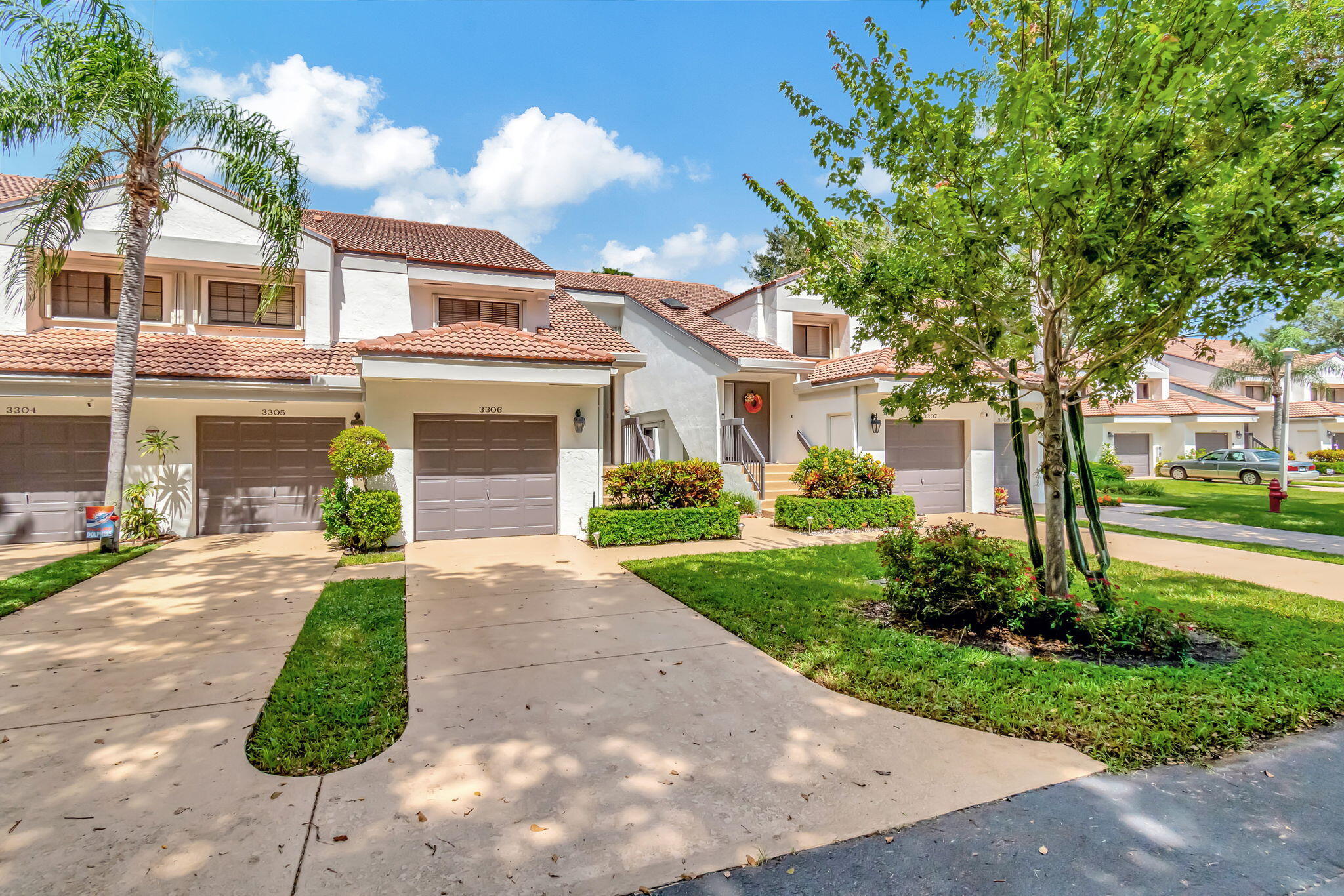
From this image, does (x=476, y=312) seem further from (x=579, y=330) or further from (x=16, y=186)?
(x=16, y=186)

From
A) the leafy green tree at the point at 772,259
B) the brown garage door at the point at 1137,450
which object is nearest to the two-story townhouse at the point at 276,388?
the leafy green tree at the point at 772,259

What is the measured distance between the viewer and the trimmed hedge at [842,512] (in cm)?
1295

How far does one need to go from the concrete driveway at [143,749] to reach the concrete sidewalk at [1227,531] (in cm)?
1443

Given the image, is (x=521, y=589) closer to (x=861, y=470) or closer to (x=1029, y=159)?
(x=1029, y=159)

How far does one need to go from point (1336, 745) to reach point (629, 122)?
Result: 16009 millimetres

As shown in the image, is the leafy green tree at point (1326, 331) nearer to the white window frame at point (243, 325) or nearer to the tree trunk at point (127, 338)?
the white window frame at point (243, 325)

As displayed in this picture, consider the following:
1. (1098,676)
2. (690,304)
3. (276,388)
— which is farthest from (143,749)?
(690,304)

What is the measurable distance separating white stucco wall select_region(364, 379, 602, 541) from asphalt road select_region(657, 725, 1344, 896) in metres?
9.75

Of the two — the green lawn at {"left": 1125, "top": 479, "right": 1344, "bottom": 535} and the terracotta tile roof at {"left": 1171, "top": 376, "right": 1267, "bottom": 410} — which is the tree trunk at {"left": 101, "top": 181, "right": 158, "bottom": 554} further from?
the terracotta tile roof at {"left": 1171, "top": 376, "right": 1267, "bottom": 410}

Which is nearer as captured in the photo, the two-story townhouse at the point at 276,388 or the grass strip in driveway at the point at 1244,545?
the grass strip in driveway at the point at 1244,545

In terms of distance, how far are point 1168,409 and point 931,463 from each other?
24078mm

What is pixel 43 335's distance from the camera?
39.9 feet

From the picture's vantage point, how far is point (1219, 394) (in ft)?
121

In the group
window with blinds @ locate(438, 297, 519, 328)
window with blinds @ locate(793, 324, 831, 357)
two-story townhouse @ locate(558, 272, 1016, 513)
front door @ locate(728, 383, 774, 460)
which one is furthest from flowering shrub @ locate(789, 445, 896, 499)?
window with blinds @ locate(438, 297, 519, 328)
